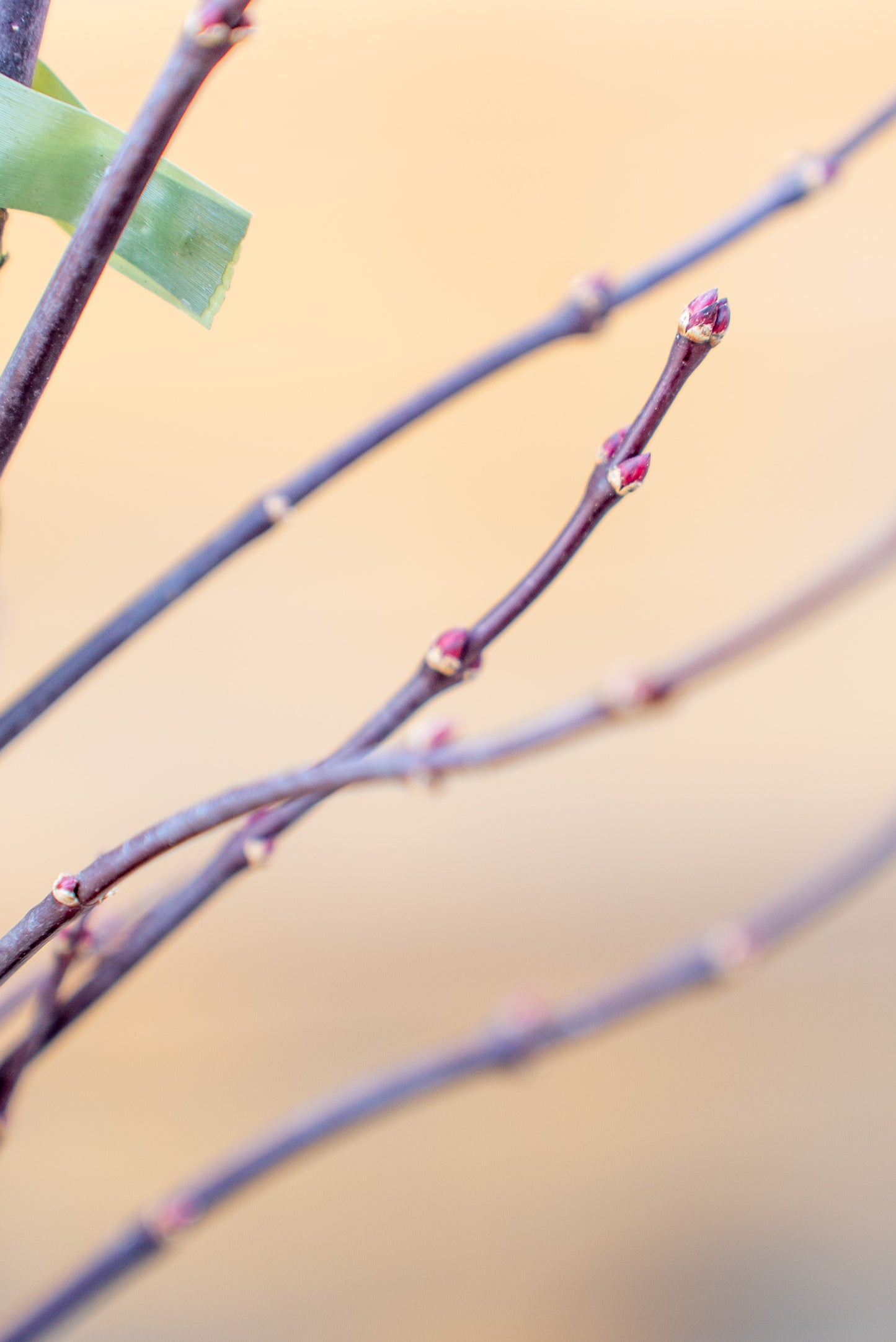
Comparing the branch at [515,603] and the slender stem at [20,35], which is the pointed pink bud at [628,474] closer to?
the branch at [515,603]

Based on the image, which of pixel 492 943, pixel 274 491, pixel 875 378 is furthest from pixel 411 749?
pixel 875 378

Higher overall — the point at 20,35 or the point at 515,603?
the point at 20,35

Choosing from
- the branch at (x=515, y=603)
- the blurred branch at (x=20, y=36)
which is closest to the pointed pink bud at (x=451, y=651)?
the branch at (x=515, y=603)

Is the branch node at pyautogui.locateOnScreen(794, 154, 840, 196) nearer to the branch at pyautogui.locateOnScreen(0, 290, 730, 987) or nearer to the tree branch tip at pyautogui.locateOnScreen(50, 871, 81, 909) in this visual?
the branch at pyautogui.locateOnScreen(0, 290, 730, 987)

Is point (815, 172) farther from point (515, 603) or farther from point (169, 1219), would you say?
point (169, 1219)

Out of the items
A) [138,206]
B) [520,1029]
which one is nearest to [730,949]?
[520,1029]

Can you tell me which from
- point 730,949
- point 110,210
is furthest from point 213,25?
point 730,949
